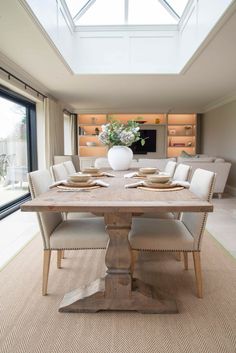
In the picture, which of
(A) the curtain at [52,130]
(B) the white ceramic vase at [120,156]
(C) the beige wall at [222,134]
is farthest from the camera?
(C) the beige wall at [222,134]

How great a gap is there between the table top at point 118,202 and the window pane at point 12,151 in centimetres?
305

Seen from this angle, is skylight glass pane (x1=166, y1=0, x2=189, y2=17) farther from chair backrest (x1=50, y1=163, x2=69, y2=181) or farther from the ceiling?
chair backrest (x1=50, y1=163, x2=69, y2=181)

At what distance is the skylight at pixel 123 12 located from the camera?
14.5 feet

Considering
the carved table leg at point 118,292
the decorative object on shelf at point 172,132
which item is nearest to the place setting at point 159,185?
the carved table leg at point 118,292

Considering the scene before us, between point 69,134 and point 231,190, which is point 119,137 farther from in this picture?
point 69,134

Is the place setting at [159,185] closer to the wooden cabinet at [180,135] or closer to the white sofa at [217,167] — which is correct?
the white sofa at [217,167]

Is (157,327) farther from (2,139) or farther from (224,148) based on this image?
(224,148)

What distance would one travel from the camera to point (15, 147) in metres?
4.89

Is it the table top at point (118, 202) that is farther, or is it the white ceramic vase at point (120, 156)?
the white ceramic vase at point (120, 156)

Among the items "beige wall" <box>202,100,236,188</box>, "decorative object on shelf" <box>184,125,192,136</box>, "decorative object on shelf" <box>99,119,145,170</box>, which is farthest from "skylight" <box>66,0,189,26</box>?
"decorative object on shelf" <box>184,125,192,136</box>

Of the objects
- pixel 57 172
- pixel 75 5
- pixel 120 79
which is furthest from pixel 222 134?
pixel 57 172

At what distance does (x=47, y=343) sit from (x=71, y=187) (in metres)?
0.97

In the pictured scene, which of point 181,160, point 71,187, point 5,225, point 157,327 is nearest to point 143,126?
point 181,160

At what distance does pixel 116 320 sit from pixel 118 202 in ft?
2.39
